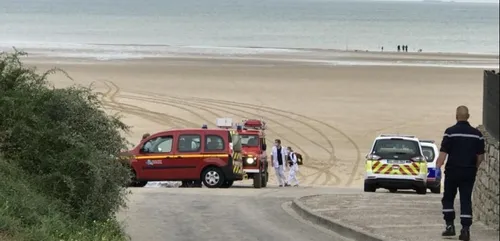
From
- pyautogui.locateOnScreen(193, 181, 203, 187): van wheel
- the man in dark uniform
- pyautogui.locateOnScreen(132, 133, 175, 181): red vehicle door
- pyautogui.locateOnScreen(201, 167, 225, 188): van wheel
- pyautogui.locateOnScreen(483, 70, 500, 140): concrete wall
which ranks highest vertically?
pyautogui.locateOnScreen(483, 70, 500, 140): concrete wall

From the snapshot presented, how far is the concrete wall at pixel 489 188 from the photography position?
523 inches

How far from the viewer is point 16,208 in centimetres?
1228

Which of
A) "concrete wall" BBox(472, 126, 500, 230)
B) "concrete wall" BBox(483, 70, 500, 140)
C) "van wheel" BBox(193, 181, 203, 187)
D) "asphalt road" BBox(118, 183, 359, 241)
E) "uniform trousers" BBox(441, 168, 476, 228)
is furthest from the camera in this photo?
"van wheel" BBox(193, 181, 203, 187)

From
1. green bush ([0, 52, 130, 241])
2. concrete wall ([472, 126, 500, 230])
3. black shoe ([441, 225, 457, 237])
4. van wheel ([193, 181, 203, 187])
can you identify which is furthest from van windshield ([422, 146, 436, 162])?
green bush ([0, 52, 130, 241])

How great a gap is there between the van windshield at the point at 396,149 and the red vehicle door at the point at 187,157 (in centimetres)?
432

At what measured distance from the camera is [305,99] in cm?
4716

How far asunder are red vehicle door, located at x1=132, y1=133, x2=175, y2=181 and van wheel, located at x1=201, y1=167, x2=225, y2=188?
2.91 ft

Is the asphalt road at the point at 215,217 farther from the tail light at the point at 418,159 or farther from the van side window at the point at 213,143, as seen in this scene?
the tail light at the point at 418,159

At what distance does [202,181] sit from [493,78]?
12.3m

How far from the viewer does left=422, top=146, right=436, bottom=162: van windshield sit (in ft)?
86.8

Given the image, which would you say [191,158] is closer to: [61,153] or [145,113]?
[61,153]

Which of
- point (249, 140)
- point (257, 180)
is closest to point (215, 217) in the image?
point (257, 180)

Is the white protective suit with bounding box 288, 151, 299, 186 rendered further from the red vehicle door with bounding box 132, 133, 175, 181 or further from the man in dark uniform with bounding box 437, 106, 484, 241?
the man in dark uniform with bounding box 437, 106, 484, 241

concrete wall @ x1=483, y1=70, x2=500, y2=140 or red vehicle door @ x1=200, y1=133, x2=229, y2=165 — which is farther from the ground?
concrete wall @ x1=483, y1=70, x2=500, y2=140
